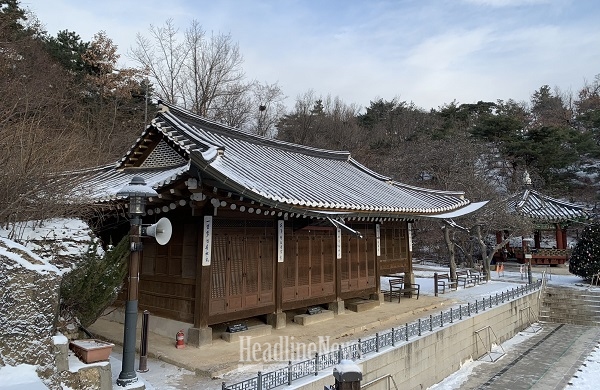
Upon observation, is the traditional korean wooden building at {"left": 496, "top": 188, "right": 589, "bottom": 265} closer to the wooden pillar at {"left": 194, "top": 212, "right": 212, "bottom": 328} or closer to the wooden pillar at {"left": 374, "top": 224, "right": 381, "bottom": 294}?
the wooden pillar at {"left": 374, "top": 224, "right": 381, "bottom": 294}

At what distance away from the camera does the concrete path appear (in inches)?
448

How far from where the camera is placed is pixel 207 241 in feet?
29.5

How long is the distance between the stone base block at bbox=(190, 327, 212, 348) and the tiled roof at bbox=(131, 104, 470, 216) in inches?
127

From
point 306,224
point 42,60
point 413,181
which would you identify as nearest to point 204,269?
point 306,224

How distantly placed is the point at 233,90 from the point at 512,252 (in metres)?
25.5

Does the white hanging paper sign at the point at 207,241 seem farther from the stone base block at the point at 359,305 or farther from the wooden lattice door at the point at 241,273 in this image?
the stone base block at the point at 359,305

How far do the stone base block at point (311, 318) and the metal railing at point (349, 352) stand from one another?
2.13 metres

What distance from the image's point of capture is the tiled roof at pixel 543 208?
28812 mm

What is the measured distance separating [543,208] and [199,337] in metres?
29.9

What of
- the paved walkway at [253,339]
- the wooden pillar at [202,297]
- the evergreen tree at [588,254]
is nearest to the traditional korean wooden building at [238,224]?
the wooden pillar at [202,297]

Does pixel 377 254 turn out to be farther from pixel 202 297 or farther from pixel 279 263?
pixel 202 297

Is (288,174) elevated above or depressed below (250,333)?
above

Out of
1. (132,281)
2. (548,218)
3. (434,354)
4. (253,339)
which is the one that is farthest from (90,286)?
(548,218)

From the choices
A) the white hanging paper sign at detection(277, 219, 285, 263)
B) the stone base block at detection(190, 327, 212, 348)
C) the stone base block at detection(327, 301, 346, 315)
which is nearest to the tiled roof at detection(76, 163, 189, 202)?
the white hanging paper sign at detection(277, 219, 285, 263)
